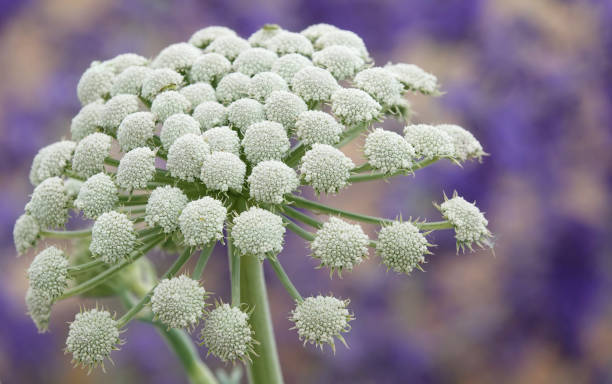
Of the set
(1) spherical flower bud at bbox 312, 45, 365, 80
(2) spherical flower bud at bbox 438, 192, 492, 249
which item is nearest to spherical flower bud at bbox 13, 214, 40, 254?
(1) spherical flower bud at bbox 312, 45, 365, 80

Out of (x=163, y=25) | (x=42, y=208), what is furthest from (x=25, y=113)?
(x=42, y=208)

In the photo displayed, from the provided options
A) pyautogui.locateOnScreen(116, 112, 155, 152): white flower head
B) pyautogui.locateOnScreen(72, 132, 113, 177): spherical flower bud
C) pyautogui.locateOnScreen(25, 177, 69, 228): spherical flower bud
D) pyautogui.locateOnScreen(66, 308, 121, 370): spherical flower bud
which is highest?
pyautogui.locateOnScreen(116, 112, 155, 152): white flower head

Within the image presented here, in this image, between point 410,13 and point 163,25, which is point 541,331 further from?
point 163,25

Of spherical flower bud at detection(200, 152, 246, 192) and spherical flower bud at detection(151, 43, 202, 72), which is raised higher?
spherical flower bud at detection(151, 43, 202, 72)

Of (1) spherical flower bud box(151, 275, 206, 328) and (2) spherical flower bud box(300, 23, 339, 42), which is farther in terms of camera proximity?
(2) spherical flower bud box(300, 23, 339, 42)

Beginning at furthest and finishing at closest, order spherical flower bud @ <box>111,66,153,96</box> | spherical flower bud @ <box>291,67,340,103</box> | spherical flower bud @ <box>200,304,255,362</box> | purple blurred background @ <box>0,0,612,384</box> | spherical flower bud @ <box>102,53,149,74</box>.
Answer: purple blurred background @ <box>0,0,612,384</box> → spherical flower bud @ <box>102,53,149,74</box> → spherical flower bud @ <box>111,66,153,96</box> → spherical flower bud @ <box>291,67,340,103</box> → spherical flower bud @ <box>200,304,255,362</box>

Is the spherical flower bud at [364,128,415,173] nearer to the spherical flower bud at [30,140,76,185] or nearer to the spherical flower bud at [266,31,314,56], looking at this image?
the spherical flower bud at [266,31,314,56]

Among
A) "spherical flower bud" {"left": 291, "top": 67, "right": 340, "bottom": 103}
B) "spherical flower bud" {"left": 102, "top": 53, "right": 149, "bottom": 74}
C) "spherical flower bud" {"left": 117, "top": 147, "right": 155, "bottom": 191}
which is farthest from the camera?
"spherical flower bud" {"left": 102, "top": 53, "right": 149, "bottom": 74}

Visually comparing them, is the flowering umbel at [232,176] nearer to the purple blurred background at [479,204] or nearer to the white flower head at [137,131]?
the white flower head at [137,131]
